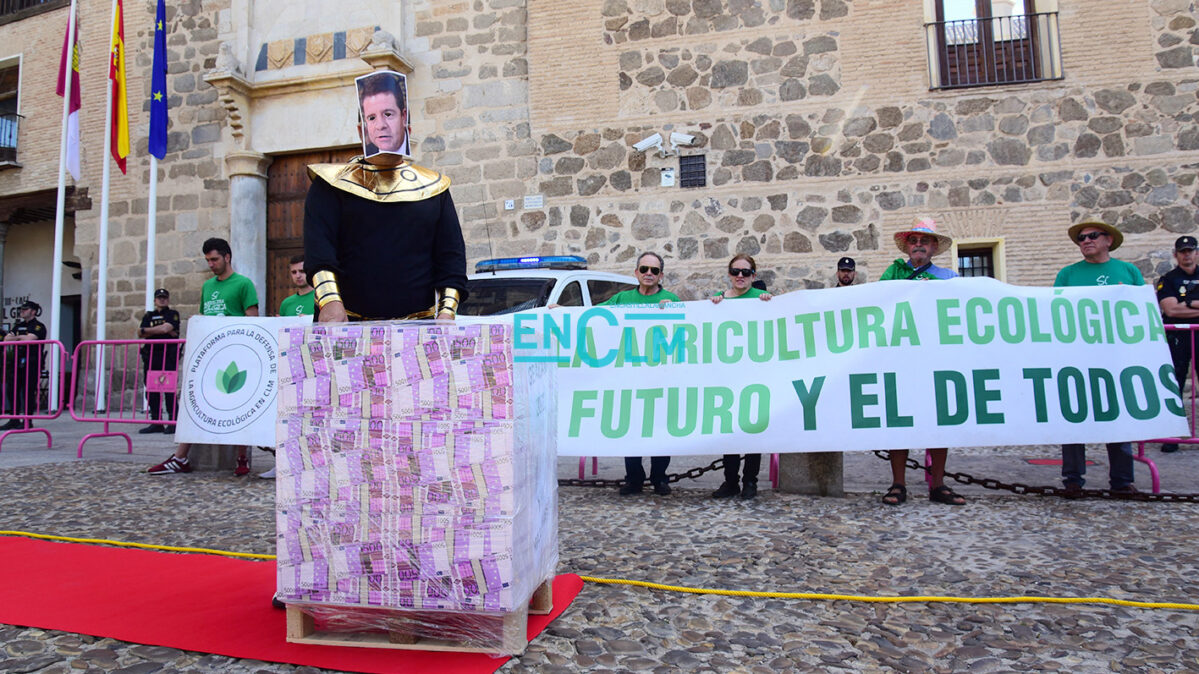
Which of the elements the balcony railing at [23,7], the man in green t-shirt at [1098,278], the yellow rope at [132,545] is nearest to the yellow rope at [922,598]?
the yellow rope at [132,545]

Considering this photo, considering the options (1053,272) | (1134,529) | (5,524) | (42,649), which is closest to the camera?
(42,649)

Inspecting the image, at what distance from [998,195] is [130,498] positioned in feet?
32.3

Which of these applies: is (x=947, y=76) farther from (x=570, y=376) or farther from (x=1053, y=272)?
(x=570, y=376)

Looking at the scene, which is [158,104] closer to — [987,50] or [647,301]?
[647,301]

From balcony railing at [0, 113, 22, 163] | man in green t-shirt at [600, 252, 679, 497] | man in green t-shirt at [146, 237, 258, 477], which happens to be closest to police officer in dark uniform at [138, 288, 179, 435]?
man in green t-shirt at [146, 237, 258, 477]

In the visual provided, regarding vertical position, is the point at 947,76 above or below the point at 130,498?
above

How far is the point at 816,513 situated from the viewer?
429 centimetres

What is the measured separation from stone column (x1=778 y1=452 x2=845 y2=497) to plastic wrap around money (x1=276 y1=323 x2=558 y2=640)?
119 inches

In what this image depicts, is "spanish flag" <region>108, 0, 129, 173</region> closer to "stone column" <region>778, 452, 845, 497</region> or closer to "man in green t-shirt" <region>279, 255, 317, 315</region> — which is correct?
"man in green t-shirt" <region>279, 255, 317, 315</region>

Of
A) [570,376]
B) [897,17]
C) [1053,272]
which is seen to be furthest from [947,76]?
[570,376]

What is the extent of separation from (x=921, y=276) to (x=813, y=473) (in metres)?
1.63

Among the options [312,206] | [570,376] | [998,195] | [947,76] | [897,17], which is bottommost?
[570,376]

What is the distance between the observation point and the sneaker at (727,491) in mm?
4941

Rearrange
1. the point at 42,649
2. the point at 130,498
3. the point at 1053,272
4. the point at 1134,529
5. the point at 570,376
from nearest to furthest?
the point at 42,649 < the point at 1134,529 < the point at 130,498 < the point at 570,376 < the point at 1053,272
